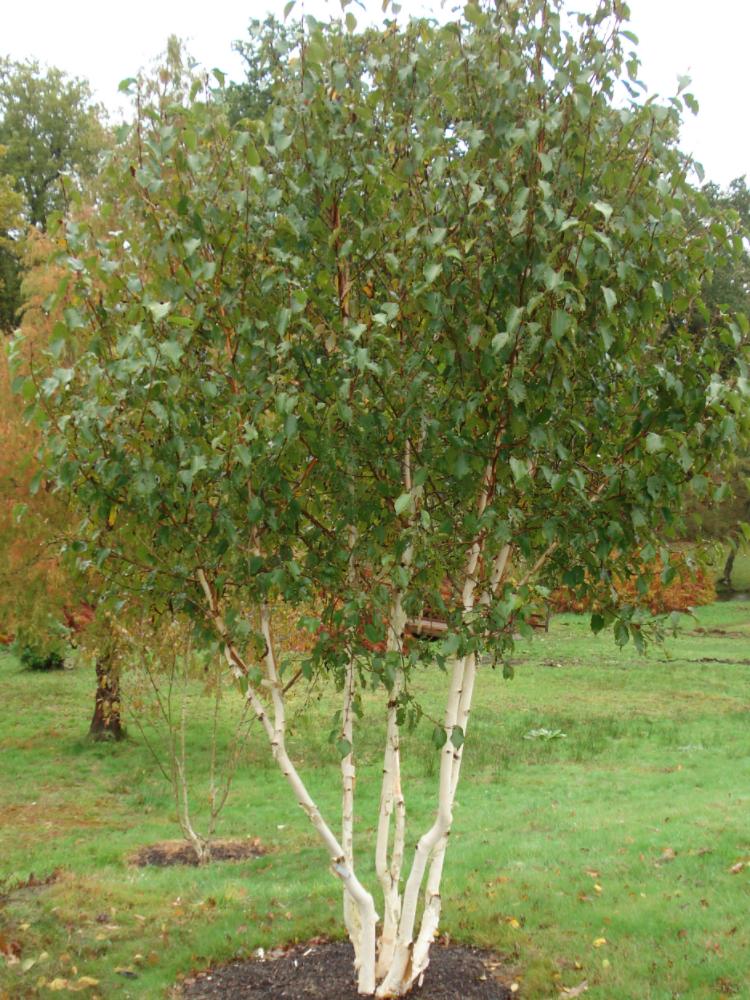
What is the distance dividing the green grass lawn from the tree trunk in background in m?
0.31

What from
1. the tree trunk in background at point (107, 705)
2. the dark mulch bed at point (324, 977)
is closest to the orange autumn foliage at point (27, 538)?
the tree trunk in background at point (107, 705)

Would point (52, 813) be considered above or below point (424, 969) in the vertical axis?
below

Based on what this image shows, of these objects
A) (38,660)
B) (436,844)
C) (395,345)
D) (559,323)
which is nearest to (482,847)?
(436,844)

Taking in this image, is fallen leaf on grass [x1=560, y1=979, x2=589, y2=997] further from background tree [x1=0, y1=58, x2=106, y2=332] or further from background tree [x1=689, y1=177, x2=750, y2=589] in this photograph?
background tree [x1=0, y1=58, x2=106, y2=332]

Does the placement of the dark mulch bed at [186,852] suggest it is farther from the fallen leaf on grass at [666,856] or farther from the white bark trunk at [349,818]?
the white bark trunk at [349,818]

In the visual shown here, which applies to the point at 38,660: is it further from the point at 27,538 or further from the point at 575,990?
the point at 575,990

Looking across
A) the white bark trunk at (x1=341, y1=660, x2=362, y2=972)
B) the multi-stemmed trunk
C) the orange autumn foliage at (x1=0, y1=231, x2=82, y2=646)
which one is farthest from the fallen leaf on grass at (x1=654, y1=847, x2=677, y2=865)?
the orange autumn foliage at (x1=0, y1=231, x2=82, y2=646)

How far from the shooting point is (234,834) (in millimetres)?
10719

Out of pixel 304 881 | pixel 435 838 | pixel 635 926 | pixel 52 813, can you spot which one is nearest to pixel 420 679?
pixel 52 813

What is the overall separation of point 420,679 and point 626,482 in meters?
18.0

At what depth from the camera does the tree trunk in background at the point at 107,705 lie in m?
13.1

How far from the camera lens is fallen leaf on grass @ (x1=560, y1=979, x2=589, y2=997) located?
521 cm

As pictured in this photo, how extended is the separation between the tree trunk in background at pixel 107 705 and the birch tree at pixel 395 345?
8326mm

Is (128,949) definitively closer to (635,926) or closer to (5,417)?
(635,926)
